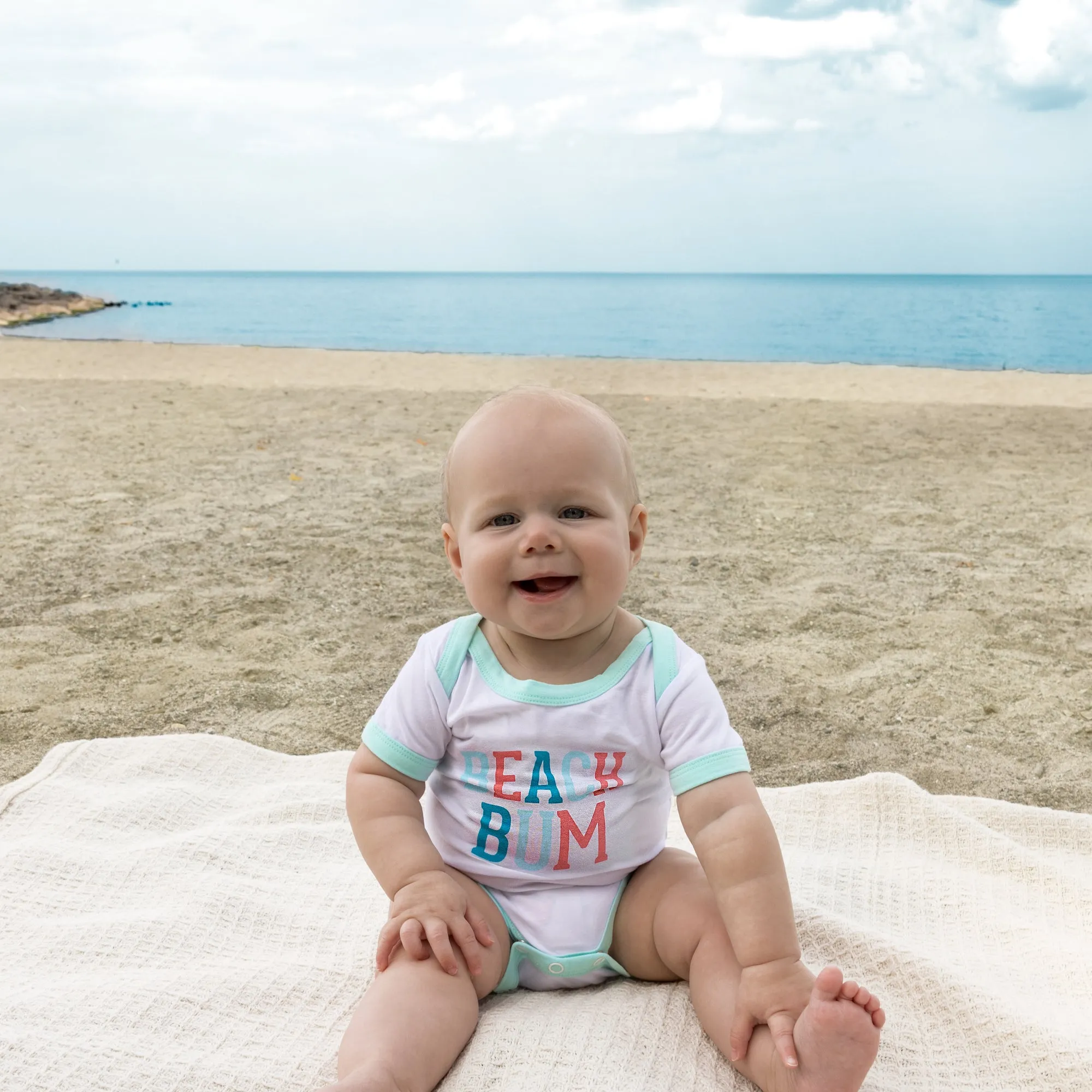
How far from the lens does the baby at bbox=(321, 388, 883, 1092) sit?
167 centimetres

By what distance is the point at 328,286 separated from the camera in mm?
93438

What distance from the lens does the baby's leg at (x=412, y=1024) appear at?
1583 mm

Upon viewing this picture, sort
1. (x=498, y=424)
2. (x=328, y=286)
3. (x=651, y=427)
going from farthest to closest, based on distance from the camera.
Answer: (x=328, y=286) < (x=651, y=427) < (x=498, y=424)

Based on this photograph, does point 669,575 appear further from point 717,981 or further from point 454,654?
point 717,981

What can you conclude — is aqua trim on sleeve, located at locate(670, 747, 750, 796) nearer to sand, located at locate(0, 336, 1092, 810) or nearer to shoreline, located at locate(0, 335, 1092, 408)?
sand, located at locate(0, 336, 1092, 810)

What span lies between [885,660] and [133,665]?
2.49m

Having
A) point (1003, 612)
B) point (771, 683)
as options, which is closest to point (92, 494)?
point (771, 683)

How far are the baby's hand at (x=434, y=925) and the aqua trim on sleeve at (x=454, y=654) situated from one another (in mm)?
307

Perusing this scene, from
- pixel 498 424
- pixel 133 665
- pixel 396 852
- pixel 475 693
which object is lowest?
pixel 133 665

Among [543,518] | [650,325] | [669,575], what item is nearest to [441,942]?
[543,518]

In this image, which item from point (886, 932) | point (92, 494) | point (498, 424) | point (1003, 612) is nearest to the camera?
point (498, 424)

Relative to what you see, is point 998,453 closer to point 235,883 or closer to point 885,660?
point 885,660

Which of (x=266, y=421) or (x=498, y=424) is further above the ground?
(x=498, y=424)

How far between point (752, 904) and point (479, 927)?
0.43 meters
